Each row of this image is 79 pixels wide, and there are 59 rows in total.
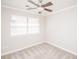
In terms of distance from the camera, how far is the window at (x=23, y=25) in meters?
2.43

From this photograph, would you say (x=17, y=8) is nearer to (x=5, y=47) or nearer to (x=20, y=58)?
(x=5, y=47)

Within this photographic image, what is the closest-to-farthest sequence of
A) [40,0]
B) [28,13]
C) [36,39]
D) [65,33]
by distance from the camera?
1. [40,0]
2. [65,33]
3. [28,13]
4. [36,39]

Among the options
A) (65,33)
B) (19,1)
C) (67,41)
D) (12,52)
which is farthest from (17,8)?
(67,41)

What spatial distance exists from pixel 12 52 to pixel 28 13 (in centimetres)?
166

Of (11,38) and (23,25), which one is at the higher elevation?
(23,25)

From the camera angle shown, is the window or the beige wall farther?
the window

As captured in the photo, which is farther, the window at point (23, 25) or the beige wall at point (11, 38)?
the window at point (23, 25)

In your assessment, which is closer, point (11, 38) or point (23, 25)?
point (11, 38)

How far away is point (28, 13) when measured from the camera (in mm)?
3047

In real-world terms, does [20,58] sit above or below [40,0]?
below

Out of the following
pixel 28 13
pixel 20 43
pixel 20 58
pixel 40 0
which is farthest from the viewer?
pixel 28 13

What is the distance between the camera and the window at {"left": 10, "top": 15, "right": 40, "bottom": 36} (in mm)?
2431

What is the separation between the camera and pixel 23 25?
2826 mm

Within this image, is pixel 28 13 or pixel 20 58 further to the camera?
pixel 28 13
